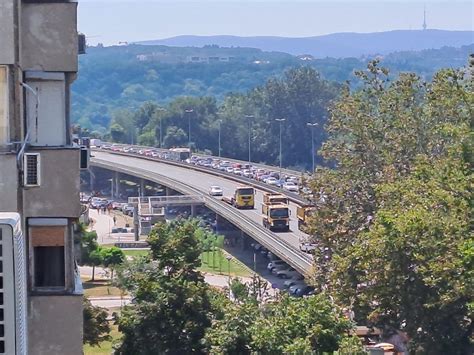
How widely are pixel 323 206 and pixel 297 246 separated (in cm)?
1790

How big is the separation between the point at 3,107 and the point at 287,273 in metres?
61.7

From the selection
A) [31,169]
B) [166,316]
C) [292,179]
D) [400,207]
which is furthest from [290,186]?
[31,169]

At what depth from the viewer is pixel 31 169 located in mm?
8594

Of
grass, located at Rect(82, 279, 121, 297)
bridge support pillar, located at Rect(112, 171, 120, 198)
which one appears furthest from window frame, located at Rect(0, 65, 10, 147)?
bridge support pillar, located at Rect(112, 171, 120, 198)

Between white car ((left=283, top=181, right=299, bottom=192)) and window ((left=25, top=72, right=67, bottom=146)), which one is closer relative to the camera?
window ((left=25, top=72, right=67, bottom=146))

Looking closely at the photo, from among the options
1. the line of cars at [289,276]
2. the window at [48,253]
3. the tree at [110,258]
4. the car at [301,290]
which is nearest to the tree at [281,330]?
the window at [48,253]

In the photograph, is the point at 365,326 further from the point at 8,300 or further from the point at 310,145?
the point at 310,145

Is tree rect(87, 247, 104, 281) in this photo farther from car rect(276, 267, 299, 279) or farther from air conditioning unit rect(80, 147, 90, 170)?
air conditioning unit rect(80, 147, 90, 170)

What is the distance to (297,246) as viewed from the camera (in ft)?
222

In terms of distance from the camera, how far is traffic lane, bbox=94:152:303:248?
75.1 metres

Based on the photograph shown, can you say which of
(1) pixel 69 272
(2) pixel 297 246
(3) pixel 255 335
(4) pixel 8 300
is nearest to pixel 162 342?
(3) pixel 255 335

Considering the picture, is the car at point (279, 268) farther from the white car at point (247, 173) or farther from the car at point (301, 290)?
the white car at point (247, 173)

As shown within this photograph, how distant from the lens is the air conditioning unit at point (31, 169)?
8.53 m

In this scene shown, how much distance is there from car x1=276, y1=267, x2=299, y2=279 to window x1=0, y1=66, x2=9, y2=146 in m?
60.6
